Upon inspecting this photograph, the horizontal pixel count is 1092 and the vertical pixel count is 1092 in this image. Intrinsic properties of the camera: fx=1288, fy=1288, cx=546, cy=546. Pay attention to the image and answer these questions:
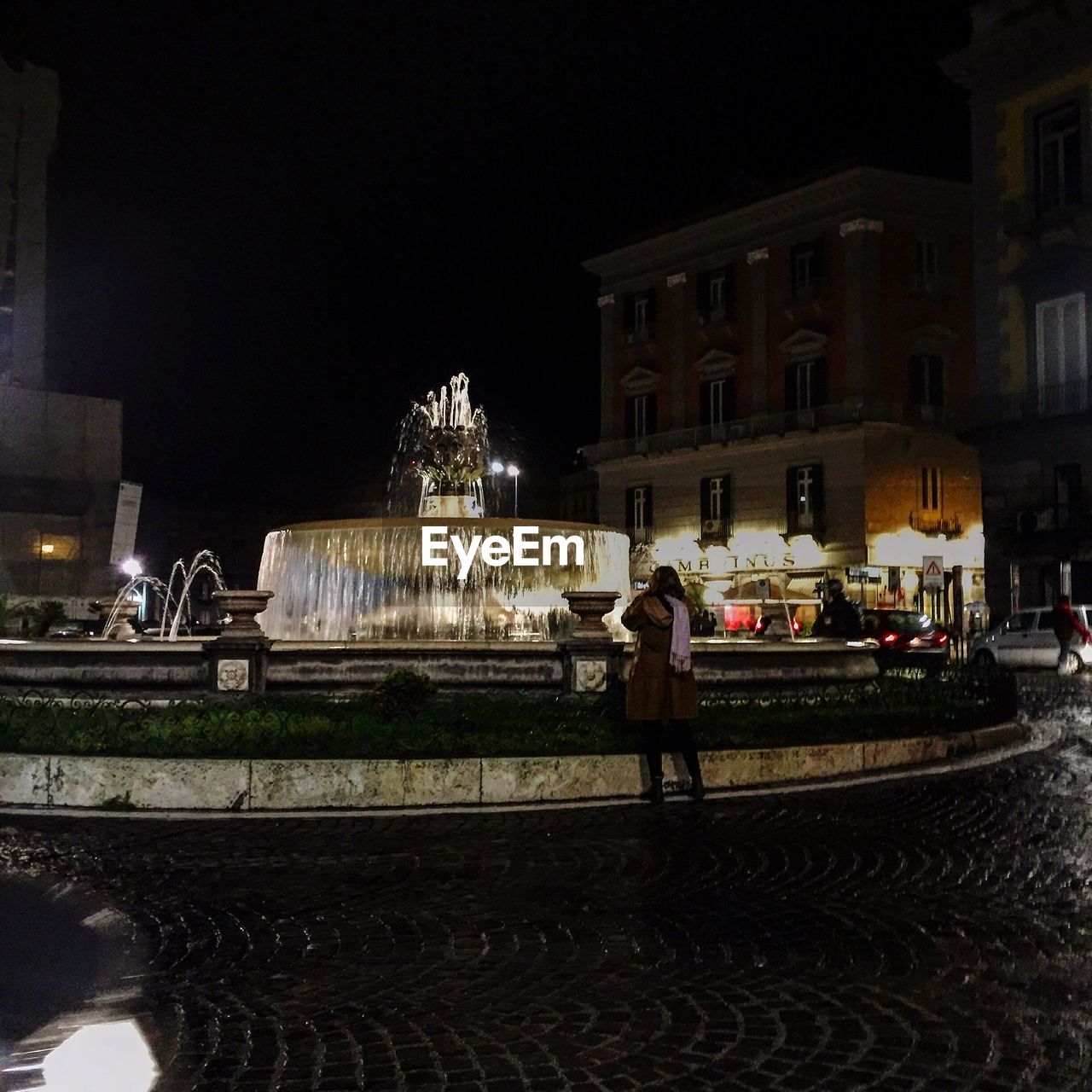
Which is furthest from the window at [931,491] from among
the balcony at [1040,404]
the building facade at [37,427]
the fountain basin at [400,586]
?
the building facade at [37,427]

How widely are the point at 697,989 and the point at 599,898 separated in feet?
5.12

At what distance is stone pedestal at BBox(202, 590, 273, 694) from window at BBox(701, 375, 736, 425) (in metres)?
36.4

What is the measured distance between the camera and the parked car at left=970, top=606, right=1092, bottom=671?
26.5 meters

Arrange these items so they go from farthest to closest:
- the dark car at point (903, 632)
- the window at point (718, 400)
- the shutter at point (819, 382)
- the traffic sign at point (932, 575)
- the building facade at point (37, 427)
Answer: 1. the building facade at point (37, 427)
2. the window at point (718, 400)
3. the shutter at point (819, 382)
4. the dark car at point (903, 632)
5. the traffic sign at point (932, 575)

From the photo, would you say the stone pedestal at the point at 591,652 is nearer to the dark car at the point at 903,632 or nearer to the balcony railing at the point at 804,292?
the dark car at the point at 903,632

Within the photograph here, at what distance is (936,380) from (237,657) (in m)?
35.8

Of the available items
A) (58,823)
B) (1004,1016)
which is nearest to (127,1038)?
(1004,1016)

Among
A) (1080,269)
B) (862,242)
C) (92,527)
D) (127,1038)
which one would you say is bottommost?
(127,1038)

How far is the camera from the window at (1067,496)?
31.6 m

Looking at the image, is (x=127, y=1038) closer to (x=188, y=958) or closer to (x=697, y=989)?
(x=188, y=958)

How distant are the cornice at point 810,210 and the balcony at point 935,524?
9860 mm

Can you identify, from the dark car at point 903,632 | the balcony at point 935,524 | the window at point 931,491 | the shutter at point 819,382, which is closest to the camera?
the dark car at point 903,632

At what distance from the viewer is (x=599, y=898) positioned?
21.5ft

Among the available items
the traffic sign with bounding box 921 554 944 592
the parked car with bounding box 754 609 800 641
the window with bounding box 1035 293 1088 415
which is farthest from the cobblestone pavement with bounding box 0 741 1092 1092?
the window with bounding box 1035 293 1088 415
